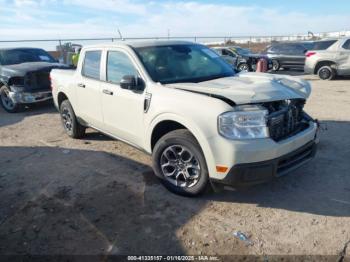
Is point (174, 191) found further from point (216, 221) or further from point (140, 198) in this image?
point (216, 221)

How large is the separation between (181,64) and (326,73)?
36.0 ft

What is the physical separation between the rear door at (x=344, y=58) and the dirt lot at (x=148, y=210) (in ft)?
28.3

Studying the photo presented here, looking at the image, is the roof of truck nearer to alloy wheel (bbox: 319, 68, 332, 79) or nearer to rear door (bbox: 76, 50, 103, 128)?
rear door (bbox: 76, 50, 103, 128)

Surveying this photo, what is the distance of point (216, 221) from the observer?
11.5 feet

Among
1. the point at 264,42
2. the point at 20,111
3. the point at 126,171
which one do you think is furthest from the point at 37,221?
the point at 264,42

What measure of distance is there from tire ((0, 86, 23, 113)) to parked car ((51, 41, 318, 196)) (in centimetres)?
456

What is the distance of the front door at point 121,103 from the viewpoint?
4352mm

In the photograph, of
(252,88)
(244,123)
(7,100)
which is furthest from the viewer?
(7,100)

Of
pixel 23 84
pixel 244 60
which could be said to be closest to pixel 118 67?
pixel 23 84

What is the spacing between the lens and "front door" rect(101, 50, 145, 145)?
4.35 meters

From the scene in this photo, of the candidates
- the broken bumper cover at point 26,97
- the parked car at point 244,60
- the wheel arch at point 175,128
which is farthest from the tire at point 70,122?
the parked car at point 244,60

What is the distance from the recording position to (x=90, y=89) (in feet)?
17.3

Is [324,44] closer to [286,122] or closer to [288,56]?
[288,56]

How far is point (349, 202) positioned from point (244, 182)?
129cm
